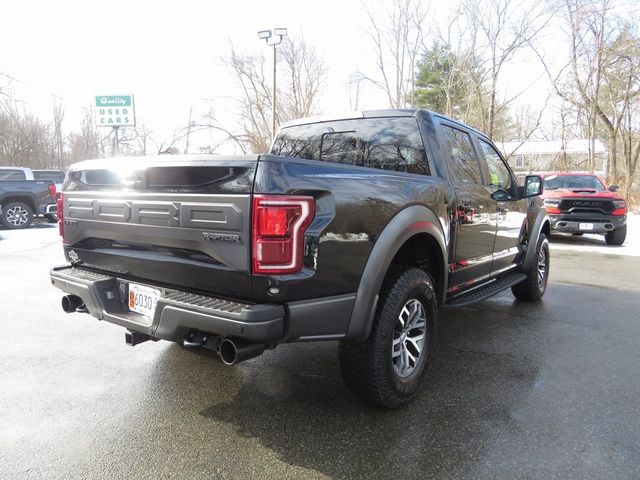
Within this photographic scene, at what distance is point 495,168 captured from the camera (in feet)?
14.3

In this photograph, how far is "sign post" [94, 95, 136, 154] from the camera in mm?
15109

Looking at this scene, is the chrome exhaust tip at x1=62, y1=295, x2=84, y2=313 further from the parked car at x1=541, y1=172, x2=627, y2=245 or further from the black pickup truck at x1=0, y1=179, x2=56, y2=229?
the black pickup truck at x1=0, y1=179, x2=56, y2=229

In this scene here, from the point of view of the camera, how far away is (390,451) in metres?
2.30

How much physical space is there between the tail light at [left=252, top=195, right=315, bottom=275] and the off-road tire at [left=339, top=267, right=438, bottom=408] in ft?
2.33

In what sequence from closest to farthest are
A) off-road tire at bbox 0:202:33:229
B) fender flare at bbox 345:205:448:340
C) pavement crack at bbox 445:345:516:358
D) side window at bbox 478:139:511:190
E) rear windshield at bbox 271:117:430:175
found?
fender flare at bbox 345:205:448:340, rear windshield at bbox 271:117:430:175, pavement crack at bbox 445:345:516:358, side window at bbox 478:139:511:190, off-road tire at bbox 0:202:33:229

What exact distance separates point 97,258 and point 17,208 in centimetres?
1173

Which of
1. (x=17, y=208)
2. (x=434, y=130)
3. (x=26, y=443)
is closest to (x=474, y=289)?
(x=434, y=130)

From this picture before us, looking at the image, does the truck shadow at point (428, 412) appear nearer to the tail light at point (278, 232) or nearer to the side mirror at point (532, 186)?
the tail light at point (278, 232)

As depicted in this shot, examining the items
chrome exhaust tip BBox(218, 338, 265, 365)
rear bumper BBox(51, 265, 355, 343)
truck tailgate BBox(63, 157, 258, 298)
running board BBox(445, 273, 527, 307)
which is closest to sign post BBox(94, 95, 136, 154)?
truck tailgate BBox(63, 157, 258, 298)

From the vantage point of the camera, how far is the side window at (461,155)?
348cm

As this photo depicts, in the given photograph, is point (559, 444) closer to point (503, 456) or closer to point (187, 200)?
point (503, 456)

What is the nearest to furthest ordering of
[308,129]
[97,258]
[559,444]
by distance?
1. [559,444]
2. [97,258]
3. [308,129]

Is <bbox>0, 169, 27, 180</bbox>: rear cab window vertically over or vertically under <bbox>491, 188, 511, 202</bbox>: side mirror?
over

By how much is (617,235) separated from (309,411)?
977 centimetres
